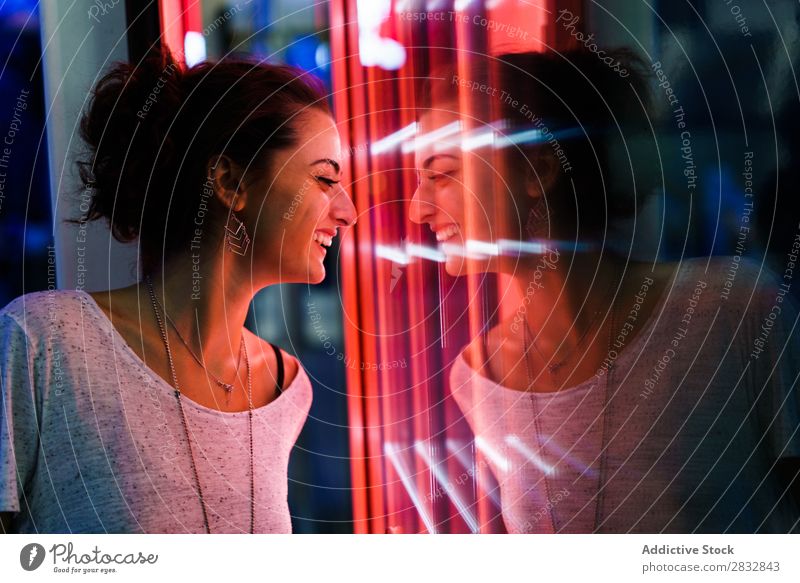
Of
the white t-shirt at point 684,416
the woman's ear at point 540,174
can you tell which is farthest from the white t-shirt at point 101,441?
the woman's ear at point 540,174

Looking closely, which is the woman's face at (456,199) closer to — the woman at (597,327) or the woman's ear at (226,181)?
the woman at (597,327)

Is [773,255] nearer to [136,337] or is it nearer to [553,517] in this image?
[553,517]

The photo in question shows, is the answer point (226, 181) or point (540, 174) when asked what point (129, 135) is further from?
point (540, 174)

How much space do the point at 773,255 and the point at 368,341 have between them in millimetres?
404

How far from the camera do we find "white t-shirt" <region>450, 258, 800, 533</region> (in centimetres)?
83

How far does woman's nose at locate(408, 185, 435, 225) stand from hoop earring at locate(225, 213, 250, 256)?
164mm

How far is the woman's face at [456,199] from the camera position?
0.83m

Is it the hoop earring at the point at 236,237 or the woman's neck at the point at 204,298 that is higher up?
the hoop earring at the point at 236,237

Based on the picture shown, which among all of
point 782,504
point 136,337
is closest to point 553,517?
point 782,504

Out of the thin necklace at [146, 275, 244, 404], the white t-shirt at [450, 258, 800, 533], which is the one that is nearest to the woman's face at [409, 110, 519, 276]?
the white t-shirt at [450, 258, 800, 533]

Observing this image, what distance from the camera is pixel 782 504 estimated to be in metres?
0.83

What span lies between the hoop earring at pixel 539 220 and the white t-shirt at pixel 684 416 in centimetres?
11

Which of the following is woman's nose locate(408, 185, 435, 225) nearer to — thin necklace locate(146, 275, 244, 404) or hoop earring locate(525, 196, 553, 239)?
hoop earring locate(525, 196, 553, 239)

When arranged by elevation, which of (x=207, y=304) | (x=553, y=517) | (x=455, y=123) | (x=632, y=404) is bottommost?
(x=553, y=517)
